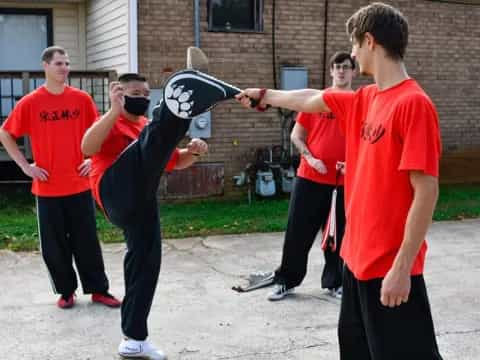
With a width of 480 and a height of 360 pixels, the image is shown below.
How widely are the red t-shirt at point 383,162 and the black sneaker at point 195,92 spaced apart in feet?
2.38

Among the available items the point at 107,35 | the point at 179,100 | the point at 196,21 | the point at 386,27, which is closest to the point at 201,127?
the point at 196,21

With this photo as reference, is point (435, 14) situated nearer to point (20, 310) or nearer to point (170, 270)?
point (170, 270)

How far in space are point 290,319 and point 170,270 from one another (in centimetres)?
182

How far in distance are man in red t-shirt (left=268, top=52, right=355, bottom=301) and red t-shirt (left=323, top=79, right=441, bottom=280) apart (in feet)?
7.53

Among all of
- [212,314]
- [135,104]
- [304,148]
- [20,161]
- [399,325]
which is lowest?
[212,314]

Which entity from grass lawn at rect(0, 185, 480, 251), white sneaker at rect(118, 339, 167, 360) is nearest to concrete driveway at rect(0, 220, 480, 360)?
white sneaker at rect(118, 339, 167, 360)

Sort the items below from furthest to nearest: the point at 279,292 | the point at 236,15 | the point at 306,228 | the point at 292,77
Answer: the point at 292,77
the point at 236,15
the point at 279,292
the point at 306,228

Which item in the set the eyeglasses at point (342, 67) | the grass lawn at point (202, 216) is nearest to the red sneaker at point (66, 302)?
the grass lawn at point (202, 216)

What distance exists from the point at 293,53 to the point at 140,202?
7.07 meters

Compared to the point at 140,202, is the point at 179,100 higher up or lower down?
higher up

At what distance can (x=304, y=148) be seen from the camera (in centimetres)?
536

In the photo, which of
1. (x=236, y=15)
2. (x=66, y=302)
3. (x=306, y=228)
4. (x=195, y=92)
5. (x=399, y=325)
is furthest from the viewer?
(x=236, y=15)

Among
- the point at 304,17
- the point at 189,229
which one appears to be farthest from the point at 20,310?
the point at 304,17

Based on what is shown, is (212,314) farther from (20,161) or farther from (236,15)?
(236,15)
